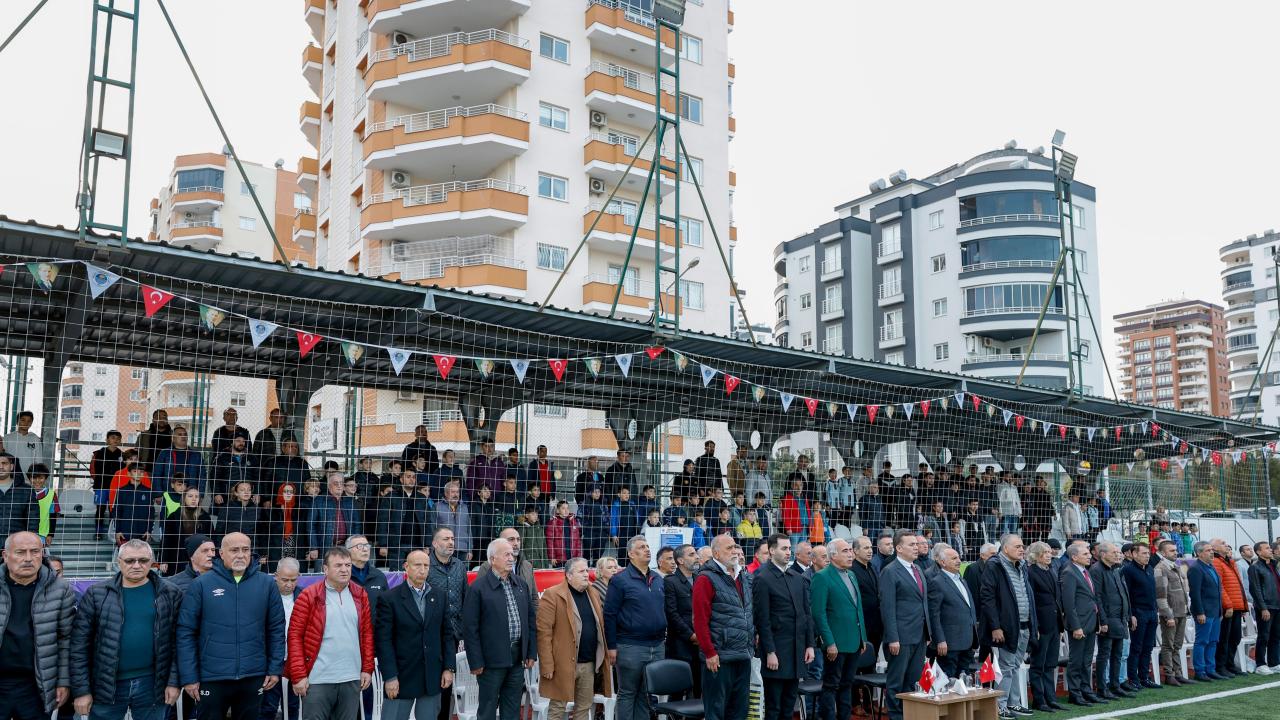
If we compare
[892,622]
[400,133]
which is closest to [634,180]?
[400,133]

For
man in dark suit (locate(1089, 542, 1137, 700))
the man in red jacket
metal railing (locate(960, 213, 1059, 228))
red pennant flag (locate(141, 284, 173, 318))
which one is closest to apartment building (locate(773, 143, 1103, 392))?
metal railing (locate(960, 213, 1059, 228))

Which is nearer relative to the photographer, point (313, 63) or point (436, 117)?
point (436, 117)

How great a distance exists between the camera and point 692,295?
3556 cm

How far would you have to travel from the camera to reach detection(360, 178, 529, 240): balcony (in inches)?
1206

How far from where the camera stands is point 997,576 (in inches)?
377

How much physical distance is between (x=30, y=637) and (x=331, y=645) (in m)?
1.66

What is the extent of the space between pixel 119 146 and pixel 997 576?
893 centimetres

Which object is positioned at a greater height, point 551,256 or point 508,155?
point 508,155

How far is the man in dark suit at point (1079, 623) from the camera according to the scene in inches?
395

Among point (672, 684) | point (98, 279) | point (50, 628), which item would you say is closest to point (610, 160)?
point (98, 279)

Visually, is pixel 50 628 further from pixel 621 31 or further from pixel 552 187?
pixel 621 31

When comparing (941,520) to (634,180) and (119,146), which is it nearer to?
(119,146)

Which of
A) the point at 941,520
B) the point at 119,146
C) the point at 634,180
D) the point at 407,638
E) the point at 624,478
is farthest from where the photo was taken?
the point at 634,180

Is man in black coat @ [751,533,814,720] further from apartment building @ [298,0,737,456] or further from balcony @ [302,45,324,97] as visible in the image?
balcony @ [302,45,324,97]
